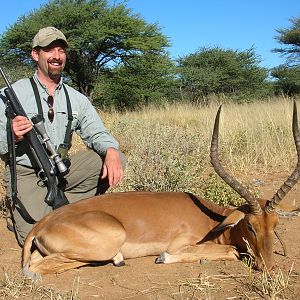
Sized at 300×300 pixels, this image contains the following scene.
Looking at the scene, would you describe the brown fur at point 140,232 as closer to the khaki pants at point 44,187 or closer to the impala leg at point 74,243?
the impala leg at point 74,243

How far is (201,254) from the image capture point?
13.6 feet

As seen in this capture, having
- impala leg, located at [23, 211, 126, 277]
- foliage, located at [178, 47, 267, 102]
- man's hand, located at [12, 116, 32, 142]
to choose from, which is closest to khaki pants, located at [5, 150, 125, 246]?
man's hand, located at [12, 116, 32, 142]

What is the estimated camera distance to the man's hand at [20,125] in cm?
419

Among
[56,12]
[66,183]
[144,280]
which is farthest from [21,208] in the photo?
[56,12]

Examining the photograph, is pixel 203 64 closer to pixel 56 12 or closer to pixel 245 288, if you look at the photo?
pixel 56 12

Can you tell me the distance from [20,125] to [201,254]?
183 centimetres

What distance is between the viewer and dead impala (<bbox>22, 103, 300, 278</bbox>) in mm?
3785

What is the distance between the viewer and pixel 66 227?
12.7 ft

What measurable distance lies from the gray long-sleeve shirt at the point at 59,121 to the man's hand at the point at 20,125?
322 millimetres

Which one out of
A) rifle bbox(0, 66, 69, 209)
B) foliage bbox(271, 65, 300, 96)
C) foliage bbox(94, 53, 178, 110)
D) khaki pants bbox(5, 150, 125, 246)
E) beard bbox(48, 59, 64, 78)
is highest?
beard bbox(48, 59, 64, 78)

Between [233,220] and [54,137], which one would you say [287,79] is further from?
[233,220]

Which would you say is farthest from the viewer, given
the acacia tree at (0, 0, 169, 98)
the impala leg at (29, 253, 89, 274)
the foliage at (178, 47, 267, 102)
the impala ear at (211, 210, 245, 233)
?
the foliage at (178, 47, 267, 102)

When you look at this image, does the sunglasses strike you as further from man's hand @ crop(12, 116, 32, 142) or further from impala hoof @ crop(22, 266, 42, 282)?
impala hoof @ crop(22, 266, 42, 282)

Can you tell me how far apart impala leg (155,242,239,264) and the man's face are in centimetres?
200
